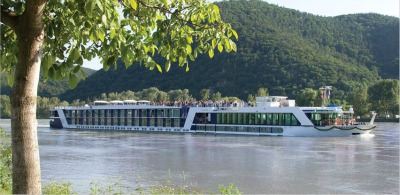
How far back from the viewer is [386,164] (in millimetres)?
24234

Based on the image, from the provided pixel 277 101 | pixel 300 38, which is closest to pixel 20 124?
pixel 277 101

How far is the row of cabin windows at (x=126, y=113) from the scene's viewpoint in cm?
5973

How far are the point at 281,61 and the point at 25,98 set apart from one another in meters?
119

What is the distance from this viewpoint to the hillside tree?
17.1 ft

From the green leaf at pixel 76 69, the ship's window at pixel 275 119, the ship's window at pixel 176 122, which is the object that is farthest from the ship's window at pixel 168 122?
the green leaf at pixel 76 69

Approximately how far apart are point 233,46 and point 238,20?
5744 inches

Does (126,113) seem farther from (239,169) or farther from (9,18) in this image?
(9,18)

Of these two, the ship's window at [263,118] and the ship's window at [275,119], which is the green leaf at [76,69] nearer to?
the ship's window at [275,119]

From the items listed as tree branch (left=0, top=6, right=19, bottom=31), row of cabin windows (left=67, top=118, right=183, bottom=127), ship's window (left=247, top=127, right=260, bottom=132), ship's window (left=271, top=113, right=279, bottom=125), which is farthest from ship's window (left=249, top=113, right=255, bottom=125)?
tree branch (left=0, top=6, right=19, bottom=31)

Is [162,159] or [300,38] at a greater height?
[300,38]

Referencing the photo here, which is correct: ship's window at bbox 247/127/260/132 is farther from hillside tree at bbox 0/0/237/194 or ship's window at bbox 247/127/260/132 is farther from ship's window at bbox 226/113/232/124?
hillside tree at bbox 0/0/237/194

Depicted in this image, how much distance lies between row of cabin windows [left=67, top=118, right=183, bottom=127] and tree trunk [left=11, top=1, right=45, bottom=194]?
173ft

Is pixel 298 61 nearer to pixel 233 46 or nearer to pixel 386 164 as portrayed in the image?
pixel 386 164

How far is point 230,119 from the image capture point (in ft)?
177
